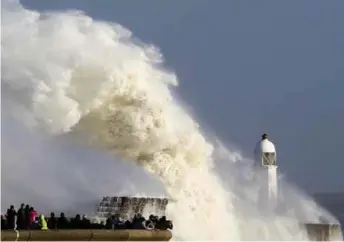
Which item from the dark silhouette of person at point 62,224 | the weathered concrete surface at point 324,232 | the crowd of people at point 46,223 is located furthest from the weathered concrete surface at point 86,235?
the weathered concrete surface at point 324,232

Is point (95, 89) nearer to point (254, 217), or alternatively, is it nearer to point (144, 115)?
point (144, 115)

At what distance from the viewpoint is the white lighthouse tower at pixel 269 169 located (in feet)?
123

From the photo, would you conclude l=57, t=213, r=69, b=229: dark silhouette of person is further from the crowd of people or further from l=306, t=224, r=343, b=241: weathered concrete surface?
l=306, t=224, r=343, b=241: weathered concrete surface

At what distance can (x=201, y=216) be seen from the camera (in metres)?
32.2

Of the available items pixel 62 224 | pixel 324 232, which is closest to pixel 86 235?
pixel 62 224

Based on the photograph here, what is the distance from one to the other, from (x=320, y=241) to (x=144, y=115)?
890 centimetres

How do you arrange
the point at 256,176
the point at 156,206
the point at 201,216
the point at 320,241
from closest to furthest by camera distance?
the point at 156,206 < the point at 201,216 < the point at 320,241 < the point at 256,176

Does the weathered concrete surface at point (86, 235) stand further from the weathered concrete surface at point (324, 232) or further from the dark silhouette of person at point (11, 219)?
the weathered concrete surface at point (324, 232)

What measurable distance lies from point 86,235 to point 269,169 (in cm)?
1983

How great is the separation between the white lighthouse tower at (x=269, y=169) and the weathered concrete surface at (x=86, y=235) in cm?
1745

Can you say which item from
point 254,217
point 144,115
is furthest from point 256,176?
point 144,115

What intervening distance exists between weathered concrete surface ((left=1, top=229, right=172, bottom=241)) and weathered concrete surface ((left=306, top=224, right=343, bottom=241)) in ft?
52.6

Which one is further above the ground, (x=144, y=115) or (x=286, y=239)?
(x=144, y=115)

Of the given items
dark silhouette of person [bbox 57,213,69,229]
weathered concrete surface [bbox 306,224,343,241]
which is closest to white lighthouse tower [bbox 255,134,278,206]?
weathered concrete surface [bbox 306,224,343,241]
